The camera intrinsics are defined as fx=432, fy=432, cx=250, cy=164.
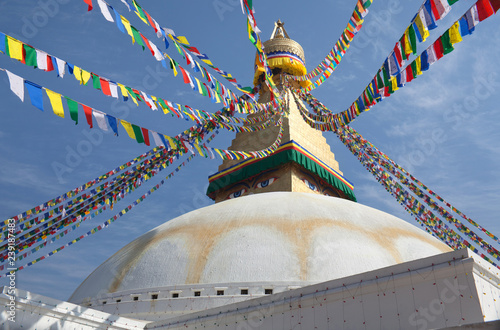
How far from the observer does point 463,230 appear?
8.89m

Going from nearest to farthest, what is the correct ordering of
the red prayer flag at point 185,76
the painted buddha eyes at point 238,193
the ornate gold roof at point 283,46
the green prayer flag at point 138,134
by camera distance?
the green prayer flag at point 138,134 → the red prayer flag at point 185,76 → the painted buddha eyes at point 238,193 → the ornate gold roof at point 283,46

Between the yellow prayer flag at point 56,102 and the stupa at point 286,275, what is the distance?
2.27 meters

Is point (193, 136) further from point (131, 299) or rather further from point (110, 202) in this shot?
point (131, 299)

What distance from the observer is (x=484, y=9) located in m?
3.86

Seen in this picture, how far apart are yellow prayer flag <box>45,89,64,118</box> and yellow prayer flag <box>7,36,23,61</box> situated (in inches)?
16.2

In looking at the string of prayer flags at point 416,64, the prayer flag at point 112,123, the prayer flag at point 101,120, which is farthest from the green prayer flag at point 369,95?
the prayer flag at point 101,120

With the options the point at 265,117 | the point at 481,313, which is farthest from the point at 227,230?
the point at 265,117

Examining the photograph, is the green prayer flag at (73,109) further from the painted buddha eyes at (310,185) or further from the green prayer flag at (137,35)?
the painted buddha eyes at (310,185)

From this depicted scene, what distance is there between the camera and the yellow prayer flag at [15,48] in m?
4.26

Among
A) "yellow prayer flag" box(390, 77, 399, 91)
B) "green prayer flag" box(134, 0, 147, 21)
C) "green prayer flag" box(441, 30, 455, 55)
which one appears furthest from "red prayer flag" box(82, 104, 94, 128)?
"green prayer flag" box(441, 30, 455, 55)

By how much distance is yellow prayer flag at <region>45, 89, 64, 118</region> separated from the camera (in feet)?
14.8

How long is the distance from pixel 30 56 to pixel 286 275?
14.4 feet

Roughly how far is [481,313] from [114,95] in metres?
4.78

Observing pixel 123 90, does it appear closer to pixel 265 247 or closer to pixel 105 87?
pixel 105 87
